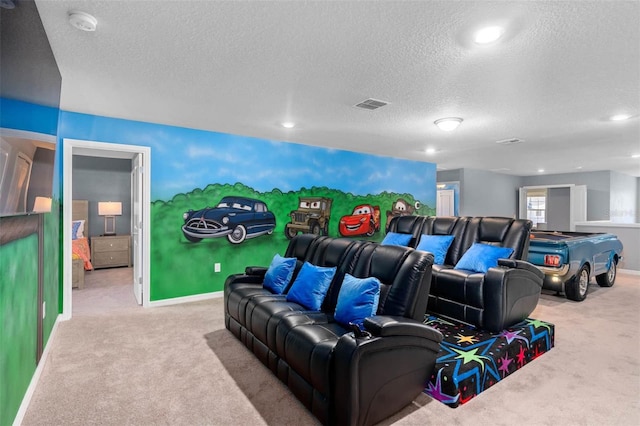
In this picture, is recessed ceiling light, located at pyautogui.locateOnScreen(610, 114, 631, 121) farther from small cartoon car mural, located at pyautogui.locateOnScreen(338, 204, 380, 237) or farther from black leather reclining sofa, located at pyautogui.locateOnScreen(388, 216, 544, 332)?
small cartoon car mural, located at pyautogui.locateOnScreen(338, 204, 380, 237)

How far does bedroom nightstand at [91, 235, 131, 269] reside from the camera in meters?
6.72

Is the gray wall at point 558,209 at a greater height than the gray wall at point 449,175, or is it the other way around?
the gray wall at point 449,175

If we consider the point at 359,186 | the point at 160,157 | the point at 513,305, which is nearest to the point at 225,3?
the point at 160,157

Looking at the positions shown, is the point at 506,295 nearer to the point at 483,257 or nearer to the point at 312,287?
the point at 483,257

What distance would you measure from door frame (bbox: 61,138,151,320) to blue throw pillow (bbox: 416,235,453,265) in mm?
3568

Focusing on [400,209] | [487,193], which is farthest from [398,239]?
[487,193]

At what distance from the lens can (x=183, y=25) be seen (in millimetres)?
2105

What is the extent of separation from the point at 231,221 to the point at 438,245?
293 centimetres

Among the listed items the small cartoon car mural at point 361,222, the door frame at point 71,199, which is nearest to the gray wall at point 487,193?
the small cartoon car mural at point 361,222

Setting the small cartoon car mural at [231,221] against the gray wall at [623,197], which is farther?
the gray wall at [623,197]

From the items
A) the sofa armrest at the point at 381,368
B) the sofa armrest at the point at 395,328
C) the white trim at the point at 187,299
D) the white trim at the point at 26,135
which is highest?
the white trim at the point at 26,135

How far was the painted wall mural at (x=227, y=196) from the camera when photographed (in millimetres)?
4414

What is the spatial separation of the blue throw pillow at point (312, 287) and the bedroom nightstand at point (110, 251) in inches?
218

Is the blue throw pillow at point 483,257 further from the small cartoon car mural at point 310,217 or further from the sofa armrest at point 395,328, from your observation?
the small cartoon car mural at point 310,217
